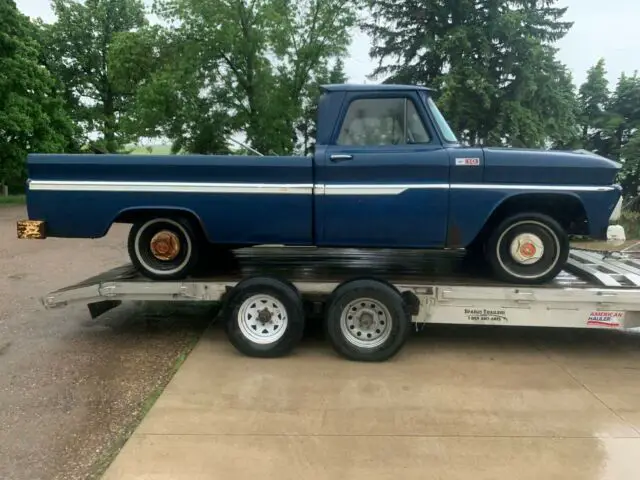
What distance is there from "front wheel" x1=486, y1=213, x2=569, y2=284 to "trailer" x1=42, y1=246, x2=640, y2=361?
140 millimetres

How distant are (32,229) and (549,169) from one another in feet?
15.7

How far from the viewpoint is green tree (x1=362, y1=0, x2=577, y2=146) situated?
66.5ft

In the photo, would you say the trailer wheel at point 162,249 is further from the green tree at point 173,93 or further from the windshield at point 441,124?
the green tree at point 173,93

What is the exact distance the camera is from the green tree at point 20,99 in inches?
1055

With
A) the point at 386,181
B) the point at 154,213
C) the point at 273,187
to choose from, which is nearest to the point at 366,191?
the point at 386,181

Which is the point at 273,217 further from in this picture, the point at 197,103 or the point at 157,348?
the point at 197,103

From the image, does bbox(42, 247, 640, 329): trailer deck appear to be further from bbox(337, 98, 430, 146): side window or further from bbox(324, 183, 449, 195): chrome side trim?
bbox(337, 98, 430, 146): side window

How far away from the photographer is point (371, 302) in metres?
5.62

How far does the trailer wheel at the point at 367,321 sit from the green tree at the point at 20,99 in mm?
25137

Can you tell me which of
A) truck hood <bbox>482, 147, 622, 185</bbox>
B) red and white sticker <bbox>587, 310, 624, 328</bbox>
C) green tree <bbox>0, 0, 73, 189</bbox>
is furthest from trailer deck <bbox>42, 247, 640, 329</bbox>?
green tree <bbox>0, 0, 73, 189</bbox>

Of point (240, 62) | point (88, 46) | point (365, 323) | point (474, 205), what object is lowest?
point (365, 323)

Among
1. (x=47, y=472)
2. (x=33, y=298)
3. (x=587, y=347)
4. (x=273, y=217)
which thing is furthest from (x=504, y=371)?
(x=33, y=298)

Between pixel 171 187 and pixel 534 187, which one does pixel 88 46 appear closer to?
pixel 171 187

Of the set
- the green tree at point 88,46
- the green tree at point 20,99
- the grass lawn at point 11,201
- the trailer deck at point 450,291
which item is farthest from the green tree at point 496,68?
the green tree at point 88,46
